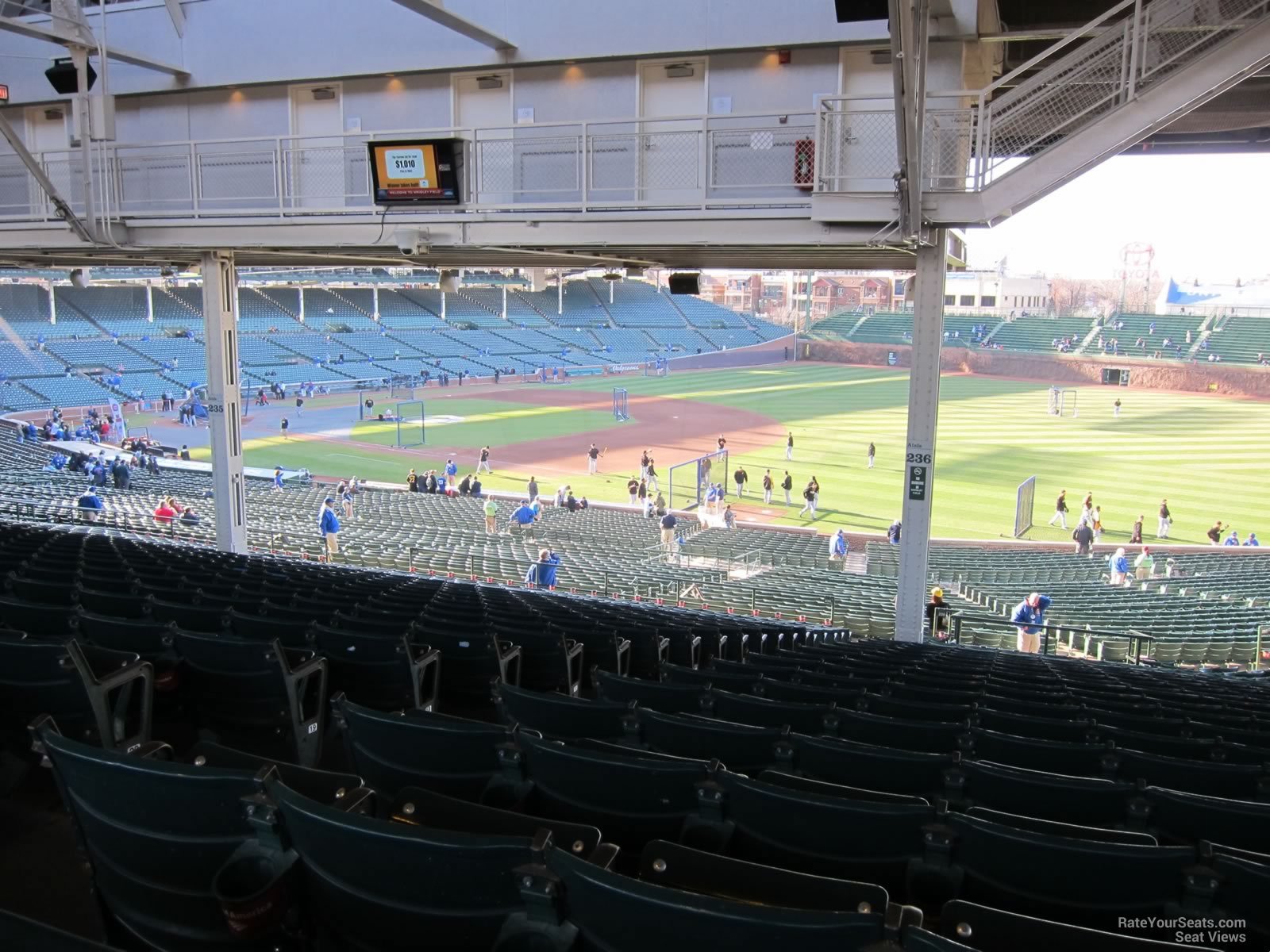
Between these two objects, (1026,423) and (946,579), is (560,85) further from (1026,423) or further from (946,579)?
(1026,423)

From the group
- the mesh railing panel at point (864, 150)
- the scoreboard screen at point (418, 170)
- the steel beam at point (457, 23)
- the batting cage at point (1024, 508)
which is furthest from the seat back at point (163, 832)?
the batting cage at point (1024, 508)

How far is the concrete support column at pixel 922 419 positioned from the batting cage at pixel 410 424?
31.7 metres

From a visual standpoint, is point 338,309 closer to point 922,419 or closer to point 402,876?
point 922,419

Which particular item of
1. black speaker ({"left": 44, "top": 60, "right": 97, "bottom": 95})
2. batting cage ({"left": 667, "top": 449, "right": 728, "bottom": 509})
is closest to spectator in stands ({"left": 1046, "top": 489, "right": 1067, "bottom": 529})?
batting cage ({"left": 667, "top": 449, "right": 728, "bottom": 509})

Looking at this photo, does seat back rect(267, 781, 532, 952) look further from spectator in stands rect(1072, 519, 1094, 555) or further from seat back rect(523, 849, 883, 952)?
spectator in stands rect(1072, 519, 1094, 555)

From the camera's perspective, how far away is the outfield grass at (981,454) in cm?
3053

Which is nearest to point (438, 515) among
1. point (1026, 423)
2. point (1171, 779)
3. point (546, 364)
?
point (1171, 779)

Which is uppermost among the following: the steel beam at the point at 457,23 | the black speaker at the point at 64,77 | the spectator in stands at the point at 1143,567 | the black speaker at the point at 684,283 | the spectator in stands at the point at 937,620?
the steel beam at the point at 457,23

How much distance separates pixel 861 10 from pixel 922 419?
4765mm

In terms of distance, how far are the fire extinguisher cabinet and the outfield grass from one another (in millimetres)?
17169

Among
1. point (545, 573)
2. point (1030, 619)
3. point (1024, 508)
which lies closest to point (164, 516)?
point (545, 573)

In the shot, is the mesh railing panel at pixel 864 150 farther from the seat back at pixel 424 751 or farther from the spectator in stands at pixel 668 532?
the spectator in stands at pixel 668 532

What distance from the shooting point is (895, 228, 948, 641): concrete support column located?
11469 mm

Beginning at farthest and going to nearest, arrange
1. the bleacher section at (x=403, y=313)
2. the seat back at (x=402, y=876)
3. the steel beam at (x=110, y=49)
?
the bleacher section at (x=403, y=313)
the steel beam at (x=110, y=49)
the seat back at (x=402, y=876)
